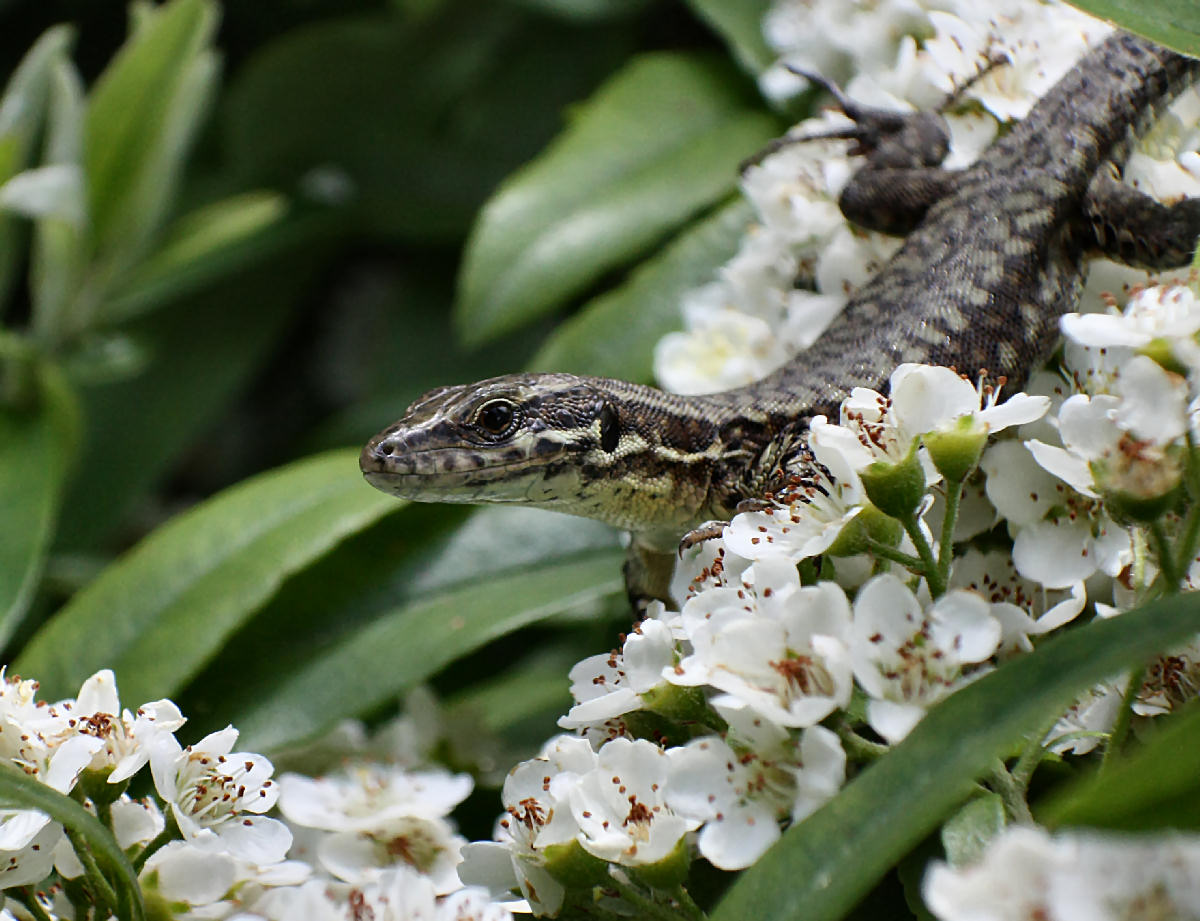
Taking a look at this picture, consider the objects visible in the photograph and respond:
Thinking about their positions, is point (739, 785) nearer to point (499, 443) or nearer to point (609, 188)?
point (499, 443)

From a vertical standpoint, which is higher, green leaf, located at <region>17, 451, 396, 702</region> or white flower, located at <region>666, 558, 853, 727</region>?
white flower, located at <region>666, 558, 853, 727</region>

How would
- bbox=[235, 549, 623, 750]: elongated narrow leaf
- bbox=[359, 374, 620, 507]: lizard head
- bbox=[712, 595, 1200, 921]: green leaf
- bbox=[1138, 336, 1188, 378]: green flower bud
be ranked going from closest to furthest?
bbox=[712, 595, 1200, 921]: green leaf
bbox=[1138, 336, 1188, 378]: green flower bud
bbox=[359, 374, 620, 507]: lizard head
bbox=[235, 549, 623, 750]: elongated narrow leaf

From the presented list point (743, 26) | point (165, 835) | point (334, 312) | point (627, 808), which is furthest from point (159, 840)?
point (334, 312)

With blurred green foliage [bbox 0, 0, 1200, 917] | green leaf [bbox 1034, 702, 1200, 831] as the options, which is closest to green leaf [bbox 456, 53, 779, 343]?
blurred green foliage [bbox 0, 0, 1200, 917]

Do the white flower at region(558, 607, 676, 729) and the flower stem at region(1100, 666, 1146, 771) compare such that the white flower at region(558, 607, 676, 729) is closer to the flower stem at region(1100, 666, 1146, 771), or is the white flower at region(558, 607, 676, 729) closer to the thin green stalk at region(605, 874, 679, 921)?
the thin green stalk at region(605, 874, 679, 921)

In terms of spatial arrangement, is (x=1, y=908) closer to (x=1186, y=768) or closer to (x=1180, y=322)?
(x=1186, y=768)

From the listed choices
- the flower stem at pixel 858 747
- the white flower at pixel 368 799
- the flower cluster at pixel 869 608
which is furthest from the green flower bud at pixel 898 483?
the white flower at pixel 368 799

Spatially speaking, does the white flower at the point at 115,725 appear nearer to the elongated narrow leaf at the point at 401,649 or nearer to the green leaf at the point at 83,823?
the green leaf at the point at 83,823
